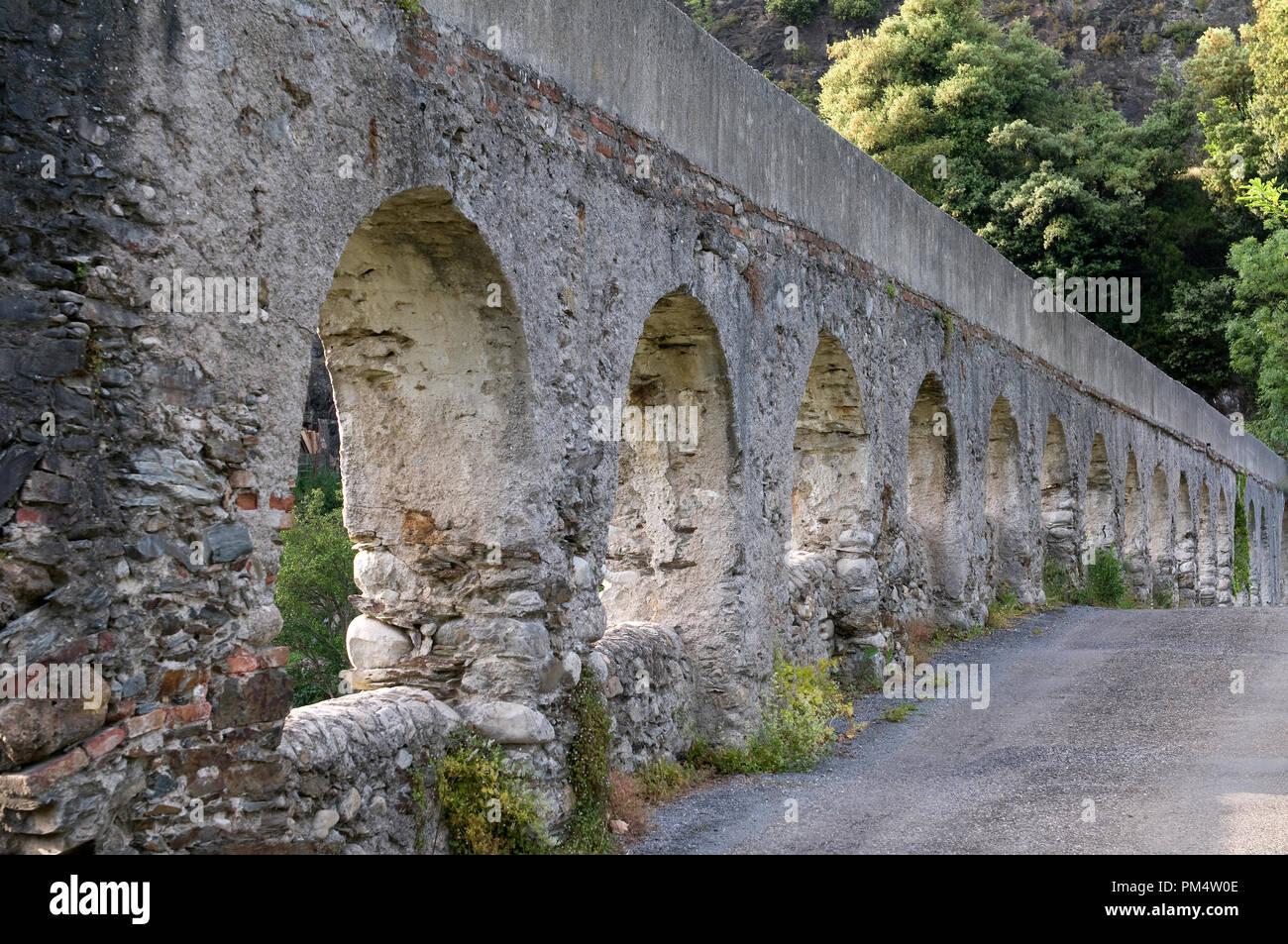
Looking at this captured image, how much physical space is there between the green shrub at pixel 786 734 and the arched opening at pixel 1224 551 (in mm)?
20114

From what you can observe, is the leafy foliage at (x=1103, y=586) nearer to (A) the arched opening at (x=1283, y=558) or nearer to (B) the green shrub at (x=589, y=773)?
(B) the green shrub at (x=589, y=773)

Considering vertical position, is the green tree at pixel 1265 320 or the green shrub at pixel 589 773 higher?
the green tree at pixel 1265 320

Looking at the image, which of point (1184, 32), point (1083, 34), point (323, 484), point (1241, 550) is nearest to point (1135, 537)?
point (1241, 550)

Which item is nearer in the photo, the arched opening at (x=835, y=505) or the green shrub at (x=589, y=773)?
the green shrub at (x=589, y=773)

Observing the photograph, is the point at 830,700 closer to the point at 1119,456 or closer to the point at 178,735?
the point at 178,735

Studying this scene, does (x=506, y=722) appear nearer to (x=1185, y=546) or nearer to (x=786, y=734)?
(x=786, y=734)

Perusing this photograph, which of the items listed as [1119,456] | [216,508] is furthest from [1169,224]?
[216,508]

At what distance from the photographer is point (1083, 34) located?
34.2 meters

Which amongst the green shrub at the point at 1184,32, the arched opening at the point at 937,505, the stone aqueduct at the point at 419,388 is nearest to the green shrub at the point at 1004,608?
the arched opening at the point at 937,505

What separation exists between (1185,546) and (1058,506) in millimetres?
9332

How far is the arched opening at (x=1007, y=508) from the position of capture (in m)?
14.5

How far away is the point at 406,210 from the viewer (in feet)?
17.1

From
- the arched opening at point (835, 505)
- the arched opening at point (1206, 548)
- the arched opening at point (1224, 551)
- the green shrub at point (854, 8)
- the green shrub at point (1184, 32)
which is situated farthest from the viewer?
the green shrub at point (1184, 32)

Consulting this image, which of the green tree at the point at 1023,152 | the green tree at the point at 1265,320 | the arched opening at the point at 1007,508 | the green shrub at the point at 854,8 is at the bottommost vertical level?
the arched opening at the point at 1007,508
